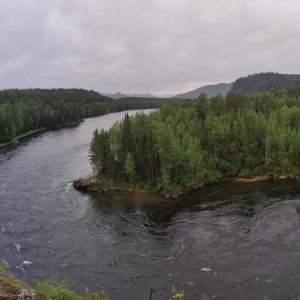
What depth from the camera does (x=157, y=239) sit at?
5200cm

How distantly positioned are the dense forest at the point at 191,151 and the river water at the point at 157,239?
21.7 feet

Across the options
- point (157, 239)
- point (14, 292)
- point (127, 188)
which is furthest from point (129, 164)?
point (14, 292)

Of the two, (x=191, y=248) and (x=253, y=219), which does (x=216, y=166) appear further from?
(x=191, y=248)

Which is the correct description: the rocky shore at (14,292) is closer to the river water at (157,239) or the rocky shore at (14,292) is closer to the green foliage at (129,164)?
the river water at (157,239)

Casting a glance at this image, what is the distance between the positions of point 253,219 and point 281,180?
27.8 metres

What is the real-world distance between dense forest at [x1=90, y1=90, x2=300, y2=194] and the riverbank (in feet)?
3.72

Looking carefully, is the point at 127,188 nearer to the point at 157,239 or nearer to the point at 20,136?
the point at 157,239

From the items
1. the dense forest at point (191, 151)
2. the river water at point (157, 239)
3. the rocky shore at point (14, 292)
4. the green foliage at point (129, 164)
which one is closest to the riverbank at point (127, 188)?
the dense forest at point (191, 151)

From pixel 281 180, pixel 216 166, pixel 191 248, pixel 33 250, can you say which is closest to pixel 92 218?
pixel 33 250

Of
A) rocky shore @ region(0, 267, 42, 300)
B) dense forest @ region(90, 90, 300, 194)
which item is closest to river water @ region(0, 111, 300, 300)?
dense forest @ region(90, 90, 300, 194)

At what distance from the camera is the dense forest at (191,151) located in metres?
77.1

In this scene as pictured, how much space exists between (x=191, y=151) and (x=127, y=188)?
17.3m

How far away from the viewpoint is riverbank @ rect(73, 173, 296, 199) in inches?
2990

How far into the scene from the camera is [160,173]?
79375mm
